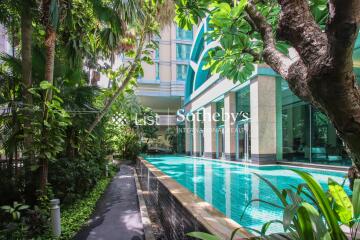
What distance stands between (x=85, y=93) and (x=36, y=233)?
3.74m

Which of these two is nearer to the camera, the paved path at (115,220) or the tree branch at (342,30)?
the tree branch at (342,30)

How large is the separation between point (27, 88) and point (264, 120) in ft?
36.5

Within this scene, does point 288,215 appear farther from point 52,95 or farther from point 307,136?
point 307,136

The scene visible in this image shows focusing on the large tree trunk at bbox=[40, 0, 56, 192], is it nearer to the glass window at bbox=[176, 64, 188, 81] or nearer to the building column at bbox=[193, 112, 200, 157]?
the building column at bbox=[193, 112, 200, 157]

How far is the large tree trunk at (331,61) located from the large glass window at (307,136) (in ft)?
33.7

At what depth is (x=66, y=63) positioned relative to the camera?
6.80 meters

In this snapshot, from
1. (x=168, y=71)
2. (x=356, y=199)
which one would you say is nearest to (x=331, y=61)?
(x=356, y=199)

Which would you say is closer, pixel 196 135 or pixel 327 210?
pixel 327 210

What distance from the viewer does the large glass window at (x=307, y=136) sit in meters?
11.0

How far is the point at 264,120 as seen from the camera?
1358cm

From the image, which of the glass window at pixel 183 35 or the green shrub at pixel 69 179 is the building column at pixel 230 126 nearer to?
the green shrub at pixel 69 179

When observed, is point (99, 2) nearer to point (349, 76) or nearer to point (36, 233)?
point (36, 233)

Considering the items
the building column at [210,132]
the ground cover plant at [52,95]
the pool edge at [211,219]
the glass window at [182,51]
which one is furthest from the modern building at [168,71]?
the pool edge at [211,219]

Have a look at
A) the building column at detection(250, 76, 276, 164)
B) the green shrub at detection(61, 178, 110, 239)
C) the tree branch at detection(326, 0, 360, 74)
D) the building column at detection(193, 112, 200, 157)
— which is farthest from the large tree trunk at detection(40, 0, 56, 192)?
the building column at detection(193, 112, 200, 157)
